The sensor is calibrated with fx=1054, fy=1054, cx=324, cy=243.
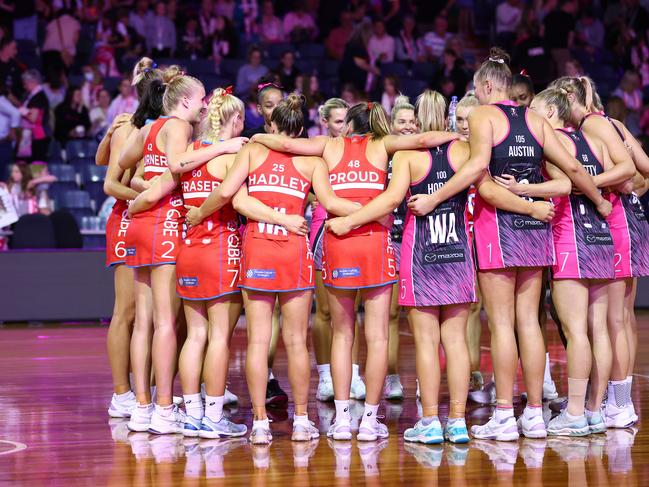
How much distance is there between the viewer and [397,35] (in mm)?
15242

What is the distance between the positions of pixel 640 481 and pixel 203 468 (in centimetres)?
196

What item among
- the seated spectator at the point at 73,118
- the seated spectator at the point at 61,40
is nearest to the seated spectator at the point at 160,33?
the seated spectator at the point at 61,40

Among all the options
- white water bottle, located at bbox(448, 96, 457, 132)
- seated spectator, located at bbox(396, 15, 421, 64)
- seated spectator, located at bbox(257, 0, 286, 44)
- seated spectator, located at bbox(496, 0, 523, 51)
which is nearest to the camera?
white water bottle, located at bbox(448, 96, 457, 132)

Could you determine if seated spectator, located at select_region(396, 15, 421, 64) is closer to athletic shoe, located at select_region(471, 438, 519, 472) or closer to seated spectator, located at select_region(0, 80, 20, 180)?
seated spectator, located at select_region(0, 80, 20, 180)

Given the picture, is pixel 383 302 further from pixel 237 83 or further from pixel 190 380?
pixel 237 83

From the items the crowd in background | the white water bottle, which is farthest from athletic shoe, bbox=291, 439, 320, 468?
the crowd in background

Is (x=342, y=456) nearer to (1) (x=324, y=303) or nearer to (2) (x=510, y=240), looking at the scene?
(2) (x=510, y=240)

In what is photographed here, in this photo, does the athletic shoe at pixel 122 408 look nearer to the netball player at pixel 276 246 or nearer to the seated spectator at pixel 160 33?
the netball player at pixel 276 246

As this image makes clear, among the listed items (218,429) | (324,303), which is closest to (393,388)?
(324,303)

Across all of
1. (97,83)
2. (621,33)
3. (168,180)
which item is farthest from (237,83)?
(168,180)

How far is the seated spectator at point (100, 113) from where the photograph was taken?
503 inches

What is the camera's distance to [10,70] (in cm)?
1301

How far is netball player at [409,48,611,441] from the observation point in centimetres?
530

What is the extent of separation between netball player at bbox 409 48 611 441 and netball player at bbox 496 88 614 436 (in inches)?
Answer: 4.6
